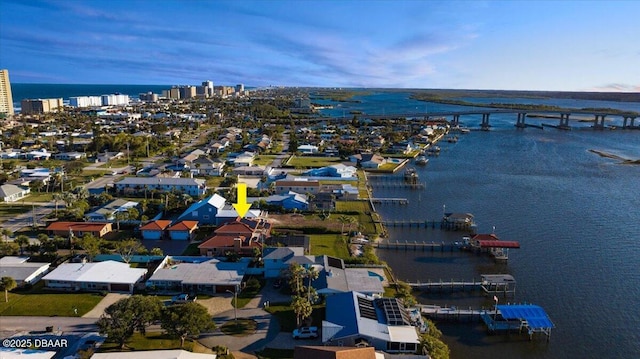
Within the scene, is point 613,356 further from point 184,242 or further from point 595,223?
point 184,242

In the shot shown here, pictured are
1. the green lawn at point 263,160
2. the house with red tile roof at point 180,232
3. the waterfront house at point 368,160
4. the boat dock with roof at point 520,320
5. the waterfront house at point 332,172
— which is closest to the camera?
the boat dock with roof at point 520,320

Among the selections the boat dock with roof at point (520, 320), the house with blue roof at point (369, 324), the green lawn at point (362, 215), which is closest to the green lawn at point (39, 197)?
the green lawn at point (362, 215)

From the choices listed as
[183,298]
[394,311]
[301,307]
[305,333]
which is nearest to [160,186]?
[183,298]

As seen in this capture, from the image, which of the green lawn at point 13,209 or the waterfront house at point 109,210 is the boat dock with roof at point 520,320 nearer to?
the waterfront house at point 109,210

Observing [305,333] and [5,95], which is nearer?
[305,333]

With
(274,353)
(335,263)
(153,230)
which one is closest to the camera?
(274,353)

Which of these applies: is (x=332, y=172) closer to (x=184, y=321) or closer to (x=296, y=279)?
(x=296, y=279)
